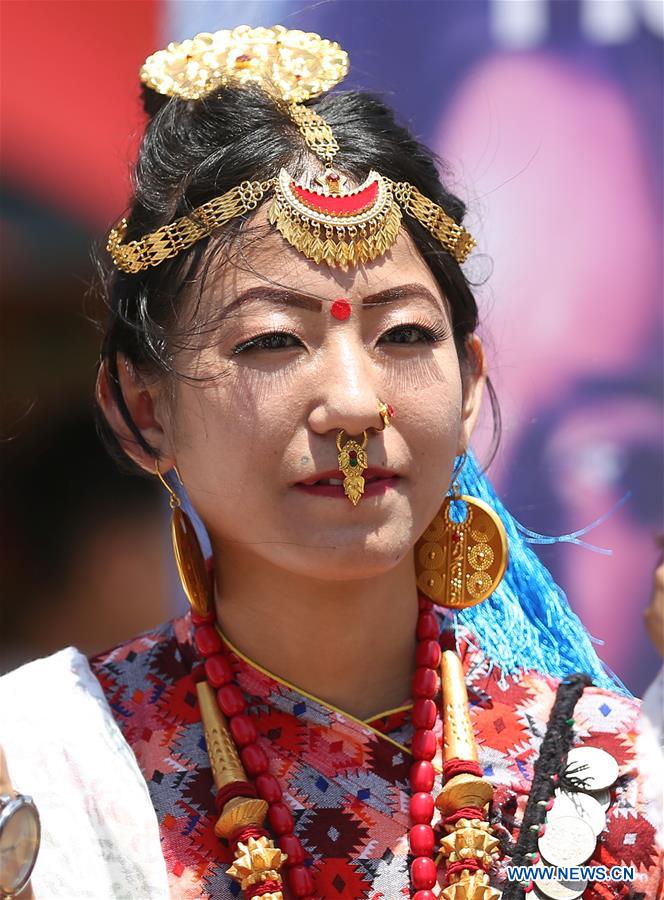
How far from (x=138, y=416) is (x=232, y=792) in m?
0.64

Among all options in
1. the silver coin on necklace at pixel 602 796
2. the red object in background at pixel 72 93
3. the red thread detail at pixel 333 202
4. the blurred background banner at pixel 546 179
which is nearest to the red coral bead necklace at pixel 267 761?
the silver coin on necklace at pixel 602 796

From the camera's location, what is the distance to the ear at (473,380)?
89.8 inches

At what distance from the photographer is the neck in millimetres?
2141

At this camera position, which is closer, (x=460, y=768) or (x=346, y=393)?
(x=346, y=393)

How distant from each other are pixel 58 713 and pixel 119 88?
2271 millimetres

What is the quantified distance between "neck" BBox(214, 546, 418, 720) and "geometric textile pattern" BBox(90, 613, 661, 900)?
4cm

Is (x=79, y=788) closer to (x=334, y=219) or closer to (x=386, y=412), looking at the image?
(x=386, y=412)

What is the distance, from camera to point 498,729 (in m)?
2.17

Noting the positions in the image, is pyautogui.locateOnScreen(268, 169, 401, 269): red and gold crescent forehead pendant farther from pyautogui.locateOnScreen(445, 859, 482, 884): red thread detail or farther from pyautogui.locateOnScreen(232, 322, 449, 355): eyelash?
pyautogui.locateOnScreen(445, 859, 482, 884): red thread detail

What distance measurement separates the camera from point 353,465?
1.95 m

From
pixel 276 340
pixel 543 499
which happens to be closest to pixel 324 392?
pixel 276 340

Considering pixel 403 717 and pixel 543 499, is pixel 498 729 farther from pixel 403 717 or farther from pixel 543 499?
pixel 543 499

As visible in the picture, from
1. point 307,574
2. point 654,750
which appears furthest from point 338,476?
point 654,750

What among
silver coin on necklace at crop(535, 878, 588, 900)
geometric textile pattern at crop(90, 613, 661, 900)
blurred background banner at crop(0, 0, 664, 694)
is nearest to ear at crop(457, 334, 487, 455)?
geometric textile pattern at crop(90, 613, 661, 900)
